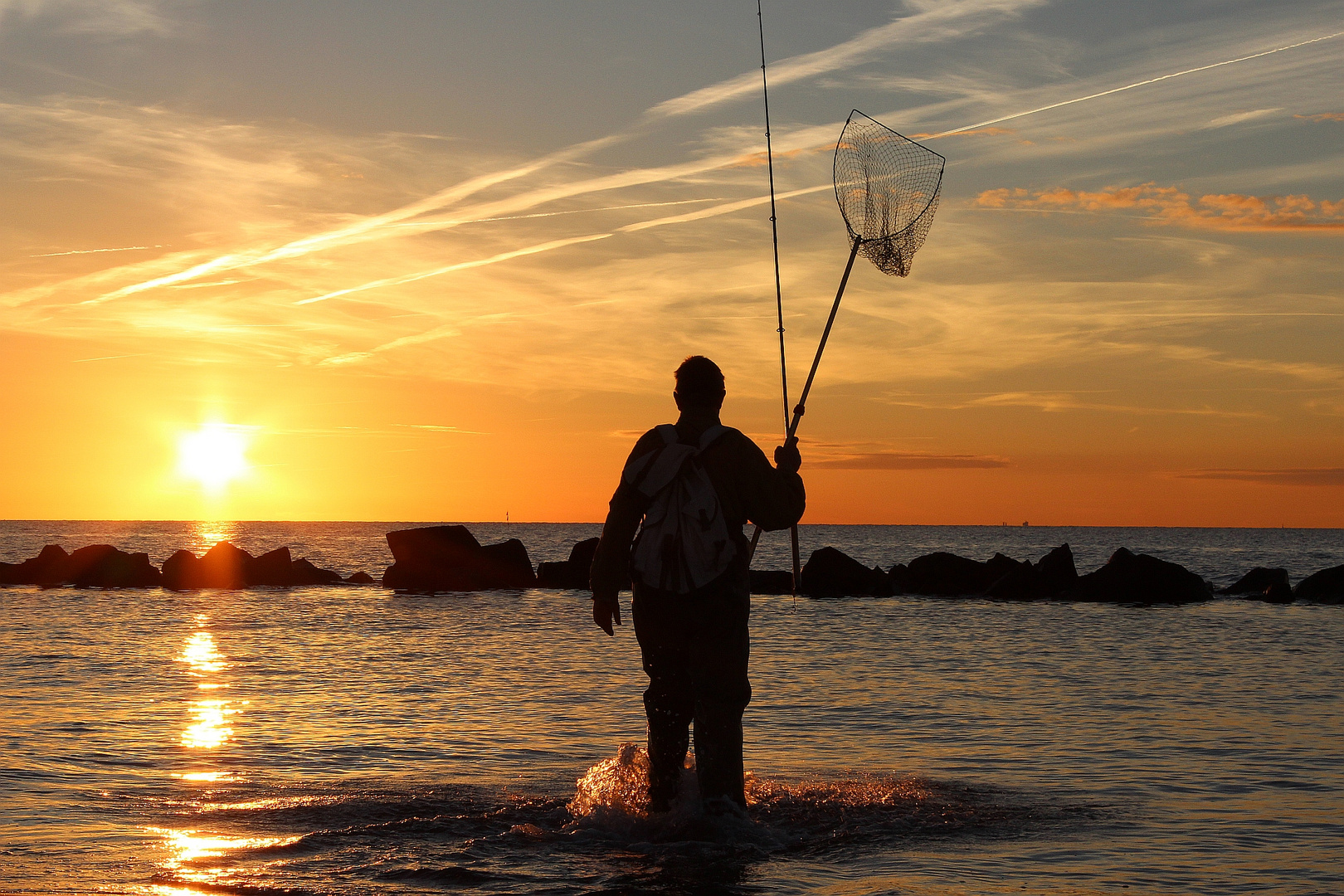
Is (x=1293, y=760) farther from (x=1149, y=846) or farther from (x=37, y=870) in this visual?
(x=37, y=870)

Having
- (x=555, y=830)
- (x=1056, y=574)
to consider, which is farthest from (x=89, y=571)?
(x=555, y=830)

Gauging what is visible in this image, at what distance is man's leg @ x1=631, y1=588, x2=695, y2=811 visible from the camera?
669 cm

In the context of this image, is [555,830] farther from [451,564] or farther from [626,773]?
[451,564]

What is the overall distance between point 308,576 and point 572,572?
37.0 feet

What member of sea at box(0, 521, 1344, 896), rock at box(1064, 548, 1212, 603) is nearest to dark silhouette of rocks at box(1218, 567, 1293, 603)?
rock at box(1064, 548, 1212, 603)

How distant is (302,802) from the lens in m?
7.77

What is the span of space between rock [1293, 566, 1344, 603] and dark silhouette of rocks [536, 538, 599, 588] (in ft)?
79.5

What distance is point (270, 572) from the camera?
48375mm

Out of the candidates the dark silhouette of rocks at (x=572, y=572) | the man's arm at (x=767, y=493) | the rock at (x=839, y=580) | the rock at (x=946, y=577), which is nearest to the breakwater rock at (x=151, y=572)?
the dark silhouette of rocks at (x=572, y=572)

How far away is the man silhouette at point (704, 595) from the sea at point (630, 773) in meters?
0.43

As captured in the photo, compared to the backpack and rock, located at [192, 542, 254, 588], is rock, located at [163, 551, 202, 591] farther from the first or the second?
the backpack

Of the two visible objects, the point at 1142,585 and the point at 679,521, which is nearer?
the point at 679,521

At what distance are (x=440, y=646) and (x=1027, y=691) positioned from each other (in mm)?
11024

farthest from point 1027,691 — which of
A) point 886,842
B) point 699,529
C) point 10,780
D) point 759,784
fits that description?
point 10,780
